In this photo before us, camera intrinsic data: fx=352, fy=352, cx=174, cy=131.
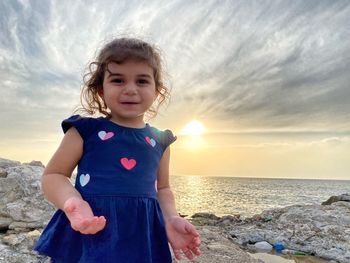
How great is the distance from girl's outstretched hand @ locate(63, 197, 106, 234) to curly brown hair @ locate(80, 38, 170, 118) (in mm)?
733

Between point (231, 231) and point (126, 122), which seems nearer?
point (126, 122)

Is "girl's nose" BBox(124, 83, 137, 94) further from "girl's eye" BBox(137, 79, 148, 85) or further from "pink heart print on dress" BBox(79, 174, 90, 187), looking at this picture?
"pink heart print on dress" BBox(79, 174, 90, 187)

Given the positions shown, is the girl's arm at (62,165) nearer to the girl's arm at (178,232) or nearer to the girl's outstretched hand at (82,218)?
the girl's outstretched hand at (82,218)

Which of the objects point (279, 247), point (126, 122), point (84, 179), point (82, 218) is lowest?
point (279, 247)

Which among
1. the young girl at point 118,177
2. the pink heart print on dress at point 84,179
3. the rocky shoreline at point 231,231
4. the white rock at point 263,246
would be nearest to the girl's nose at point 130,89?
the young girl at point 118,177

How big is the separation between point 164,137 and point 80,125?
1.78ft

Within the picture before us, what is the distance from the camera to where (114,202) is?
72.6 inches

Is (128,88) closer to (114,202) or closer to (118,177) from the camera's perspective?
(118,177)

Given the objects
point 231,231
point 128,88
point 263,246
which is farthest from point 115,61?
point 231,231

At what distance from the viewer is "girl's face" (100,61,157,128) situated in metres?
2.00

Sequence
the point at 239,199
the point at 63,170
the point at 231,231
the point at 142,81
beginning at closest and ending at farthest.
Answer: the point at 63,170 < the point at 142,81 < the point at 231,231 < the point at 239,199

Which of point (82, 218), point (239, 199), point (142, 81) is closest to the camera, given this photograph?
point (82, 218)

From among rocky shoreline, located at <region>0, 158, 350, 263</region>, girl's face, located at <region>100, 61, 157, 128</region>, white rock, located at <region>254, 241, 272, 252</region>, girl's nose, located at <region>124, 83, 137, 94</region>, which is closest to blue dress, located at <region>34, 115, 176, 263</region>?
girl's face, located at <region>100, 61, 157, 128</region>

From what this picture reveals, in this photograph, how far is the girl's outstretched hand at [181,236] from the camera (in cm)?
194
